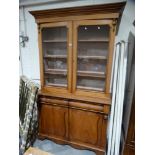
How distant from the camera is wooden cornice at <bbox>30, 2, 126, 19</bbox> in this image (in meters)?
1.66

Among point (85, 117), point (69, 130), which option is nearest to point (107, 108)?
point (85, 117)

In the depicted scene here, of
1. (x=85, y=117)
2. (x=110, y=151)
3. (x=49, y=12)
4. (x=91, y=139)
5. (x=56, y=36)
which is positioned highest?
(x=49, y=12)

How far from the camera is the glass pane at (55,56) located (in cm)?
218

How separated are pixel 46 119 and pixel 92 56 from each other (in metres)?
1.18

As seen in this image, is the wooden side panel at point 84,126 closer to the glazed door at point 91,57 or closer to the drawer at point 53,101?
the drawer at point 53,101

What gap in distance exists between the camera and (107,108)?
186 centimetres

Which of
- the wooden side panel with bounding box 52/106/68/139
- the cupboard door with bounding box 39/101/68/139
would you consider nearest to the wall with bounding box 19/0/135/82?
the cupboard door with bounding box 39/101/68/139

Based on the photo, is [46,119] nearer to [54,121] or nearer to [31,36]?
[54,121]

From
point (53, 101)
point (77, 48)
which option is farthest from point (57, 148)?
point (77, 48)

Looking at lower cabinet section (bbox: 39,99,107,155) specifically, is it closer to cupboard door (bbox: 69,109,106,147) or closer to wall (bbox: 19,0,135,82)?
cupboard door (bbox: 69,109,106,147)

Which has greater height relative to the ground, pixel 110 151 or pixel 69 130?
pixel 69 130
